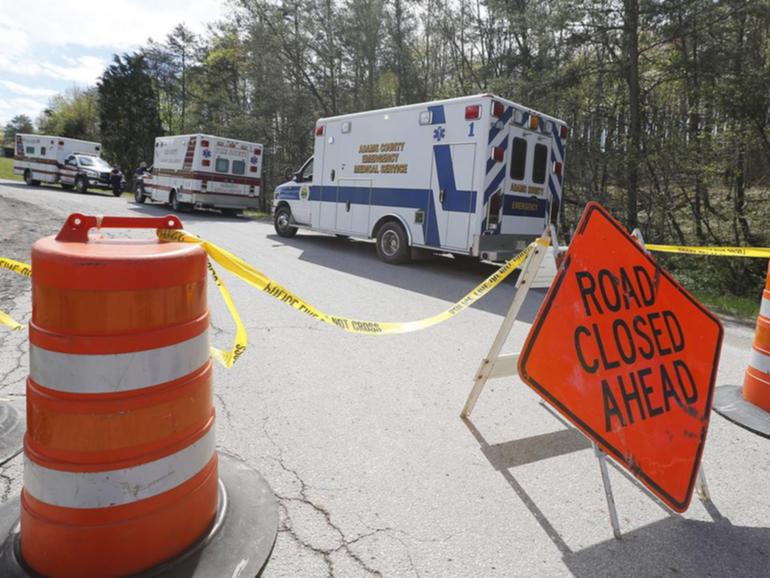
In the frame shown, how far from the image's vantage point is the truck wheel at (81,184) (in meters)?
26.3

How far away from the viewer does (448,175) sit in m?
9.70

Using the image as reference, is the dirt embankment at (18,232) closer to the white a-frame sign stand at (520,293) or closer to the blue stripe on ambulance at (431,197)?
the white a-frame sign stand at (520,293)

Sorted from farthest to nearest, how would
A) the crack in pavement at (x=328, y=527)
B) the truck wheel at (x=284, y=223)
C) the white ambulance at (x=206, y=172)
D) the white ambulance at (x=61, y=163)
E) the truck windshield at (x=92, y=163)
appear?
the truck windshield at (x=92, y=163) < the white ambulance at (x=61, y=163) < the white ambulance at (x=206, y=172) < the truck wheel at (x=284, y=223) < the crack in pavement at (x=328, y=527)

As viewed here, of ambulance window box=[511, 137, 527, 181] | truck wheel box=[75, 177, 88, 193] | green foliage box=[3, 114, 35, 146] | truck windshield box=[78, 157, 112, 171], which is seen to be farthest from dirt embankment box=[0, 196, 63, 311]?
green foliage box=[3, 114, 35, 146]

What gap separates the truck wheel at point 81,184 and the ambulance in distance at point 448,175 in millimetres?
19371

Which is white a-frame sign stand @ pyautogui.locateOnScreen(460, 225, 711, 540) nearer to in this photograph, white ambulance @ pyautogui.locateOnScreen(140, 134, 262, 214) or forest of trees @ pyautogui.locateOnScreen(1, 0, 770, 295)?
forest of trees @ pyautogui.locateOnScreen(1, 0, 770, 295)

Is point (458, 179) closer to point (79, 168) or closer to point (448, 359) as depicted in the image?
point (448, 359)

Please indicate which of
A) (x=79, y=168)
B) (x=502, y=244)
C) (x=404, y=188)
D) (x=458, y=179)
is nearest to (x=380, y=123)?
(x=404, y=188)

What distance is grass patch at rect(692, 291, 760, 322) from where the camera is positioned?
8.18 meters

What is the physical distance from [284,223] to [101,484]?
12674mm

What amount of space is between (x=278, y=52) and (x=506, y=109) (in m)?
20.6

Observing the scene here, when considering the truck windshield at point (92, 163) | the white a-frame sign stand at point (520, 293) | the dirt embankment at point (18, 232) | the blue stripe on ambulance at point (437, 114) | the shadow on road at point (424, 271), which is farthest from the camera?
the truck windshield at point (92, 163)

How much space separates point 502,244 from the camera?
9711 millimetres

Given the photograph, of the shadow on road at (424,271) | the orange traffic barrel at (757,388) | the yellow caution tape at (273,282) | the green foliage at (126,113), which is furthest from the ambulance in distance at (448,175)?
the green foliage at (126,113)
